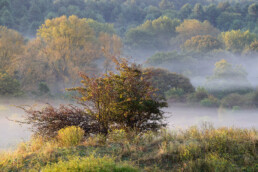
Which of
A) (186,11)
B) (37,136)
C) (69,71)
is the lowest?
(37,136)

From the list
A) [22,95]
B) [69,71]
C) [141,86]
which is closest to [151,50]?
[69,71]

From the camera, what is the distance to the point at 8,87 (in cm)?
3006

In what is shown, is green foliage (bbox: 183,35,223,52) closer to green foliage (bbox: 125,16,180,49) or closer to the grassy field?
green foliage (bbox: 125,16,180,49)

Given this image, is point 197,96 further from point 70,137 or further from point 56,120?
point 70,137

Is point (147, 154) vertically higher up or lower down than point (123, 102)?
lower down

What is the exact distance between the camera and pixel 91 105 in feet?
37.2

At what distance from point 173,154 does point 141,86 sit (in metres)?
3.79

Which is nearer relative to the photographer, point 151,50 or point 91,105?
point 91,105

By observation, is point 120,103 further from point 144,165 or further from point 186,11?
point 186,11

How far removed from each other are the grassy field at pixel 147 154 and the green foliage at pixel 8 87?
21.7 meters

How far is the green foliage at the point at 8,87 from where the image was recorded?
98.2ft

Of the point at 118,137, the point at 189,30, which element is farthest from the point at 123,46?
the point at 118,137

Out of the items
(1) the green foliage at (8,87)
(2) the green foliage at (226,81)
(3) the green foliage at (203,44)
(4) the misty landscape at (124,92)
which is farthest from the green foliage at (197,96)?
(3) the green foliage at (203,44)

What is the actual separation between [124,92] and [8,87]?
21.9 metres
